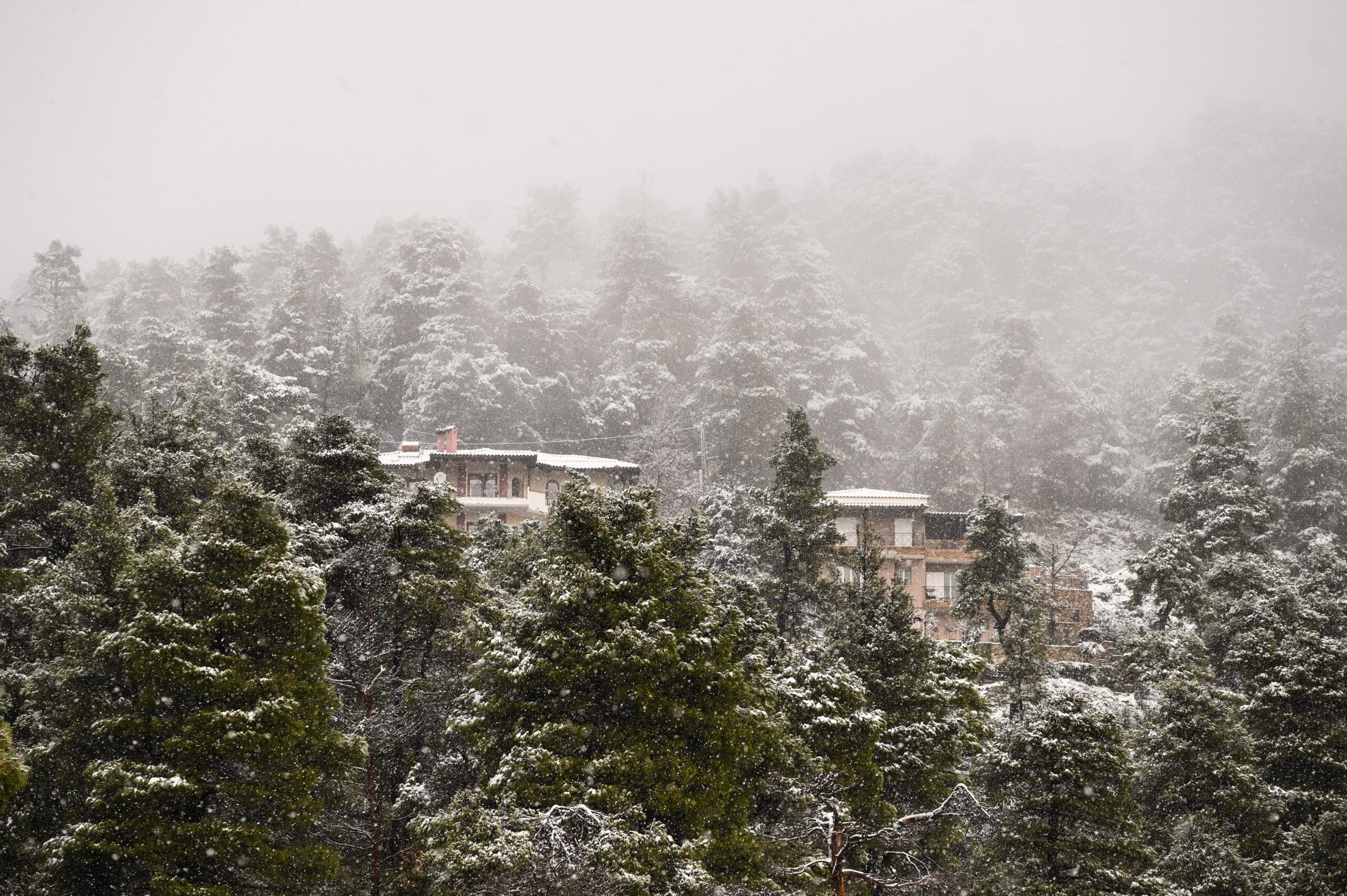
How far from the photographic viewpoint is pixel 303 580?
19.6 meters

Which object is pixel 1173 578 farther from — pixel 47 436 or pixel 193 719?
pixel 47 436

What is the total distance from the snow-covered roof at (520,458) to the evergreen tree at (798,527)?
43.3ft

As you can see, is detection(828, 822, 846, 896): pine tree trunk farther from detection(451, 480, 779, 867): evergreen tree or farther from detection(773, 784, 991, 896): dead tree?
detection(451, 480, 779, 867): evergreen tree

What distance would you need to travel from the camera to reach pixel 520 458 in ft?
150

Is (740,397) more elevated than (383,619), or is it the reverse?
(740,397)

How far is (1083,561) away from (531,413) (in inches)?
1328

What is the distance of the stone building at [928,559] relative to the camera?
45.6 meters

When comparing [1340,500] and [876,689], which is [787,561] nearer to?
[876,689]

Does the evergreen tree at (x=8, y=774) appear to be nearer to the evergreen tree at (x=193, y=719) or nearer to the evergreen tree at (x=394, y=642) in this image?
the evergreen tree at (x=193, y=719)

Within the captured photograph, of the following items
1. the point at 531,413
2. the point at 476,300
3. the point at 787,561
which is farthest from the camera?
the point at 476,300

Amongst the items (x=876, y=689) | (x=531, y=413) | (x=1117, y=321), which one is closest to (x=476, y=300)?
(x=531, y=413)

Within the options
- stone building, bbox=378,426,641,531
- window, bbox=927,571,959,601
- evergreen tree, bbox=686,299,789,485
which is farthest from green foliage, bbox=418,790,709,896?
evergreen tree, bbox=686,299,789,485

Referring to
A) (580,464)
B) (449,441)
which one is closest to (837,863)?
(580,464)

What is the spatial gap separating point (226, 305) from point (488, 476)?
30.6 m
